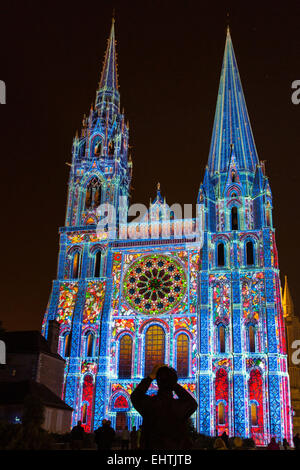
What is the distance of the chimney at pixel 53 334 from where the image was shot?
38.3 m

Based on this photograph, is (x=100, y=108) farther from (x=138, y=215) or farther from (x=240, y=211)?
(x=240, y=211)

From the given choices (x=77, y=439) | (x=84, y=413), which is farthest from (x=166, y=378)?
(x=84, y=413)

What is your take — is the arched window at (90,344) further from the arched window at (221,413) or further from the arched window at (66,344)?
the arched window at (221,413)

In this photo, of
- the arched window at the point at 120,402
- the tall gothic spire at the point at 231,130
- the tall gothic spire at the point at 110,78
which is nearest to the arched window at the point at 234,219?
the tall gothic spire at the point at 231,130

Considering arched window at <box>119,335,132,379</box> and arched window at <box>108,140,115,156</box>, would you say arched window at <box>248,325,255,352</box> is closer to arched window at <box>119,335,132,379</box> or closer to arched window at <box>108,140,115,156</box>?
arched window at <box>119,335,132,379</box>

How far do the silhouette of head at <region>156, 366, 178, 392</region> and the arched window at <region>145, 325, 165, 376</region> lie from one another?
111ft

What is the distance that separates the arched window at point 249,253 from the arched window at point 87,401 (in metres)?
15.4

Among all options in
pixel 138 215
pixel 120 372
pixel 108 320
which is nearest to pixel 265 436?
pixel 120 372

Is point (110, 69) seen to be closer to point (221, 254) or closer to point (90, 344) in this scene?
point (221, 254)

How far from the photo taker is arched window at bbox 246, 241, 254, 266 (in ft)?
133

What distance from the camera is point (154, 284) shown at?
→ 135ft

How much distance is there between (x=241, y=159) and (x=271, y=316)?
15.4 meters

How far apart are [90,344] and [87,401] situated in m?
4.40

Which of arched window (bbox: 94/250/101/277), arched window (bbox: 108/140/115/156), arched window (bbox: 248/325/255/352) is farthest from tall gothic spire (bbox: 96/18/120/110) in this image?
arched window (bbox: 248/325/255/352)
